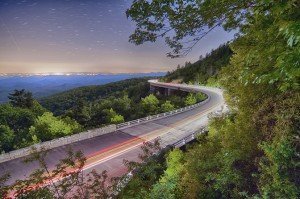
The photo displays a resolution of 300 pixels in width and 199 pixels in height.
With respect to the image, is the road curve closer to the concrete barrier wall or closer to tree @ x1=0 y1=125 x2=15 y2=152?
the concrete barrier wall

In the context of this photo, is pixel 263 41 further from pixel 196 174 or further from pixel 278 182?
pixel 196 174

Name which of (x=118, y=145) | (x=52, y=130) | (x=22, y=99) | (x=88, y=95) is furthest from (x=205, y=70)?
(x=118, y=145)

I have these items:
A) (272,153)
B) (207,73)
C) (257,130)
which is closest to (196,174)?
(257,130)

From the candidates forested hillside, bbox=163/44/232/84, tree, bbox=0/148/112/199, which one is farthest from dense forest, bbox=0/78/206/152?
forested hillside, bbox=163/44/232/84

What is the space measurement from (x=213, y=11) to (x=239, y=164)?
9.72 meters

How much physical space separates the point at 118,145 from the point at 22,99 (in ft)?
204

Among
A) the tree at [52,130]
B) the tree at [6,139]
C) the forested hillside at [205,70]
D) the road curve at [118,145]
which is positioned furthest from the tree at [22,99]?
the forested hillside at [205,70]

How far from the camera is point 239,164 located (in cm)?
1434

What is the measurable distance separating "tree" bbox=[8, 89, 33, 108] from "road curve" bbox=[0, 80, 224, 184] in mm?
53256

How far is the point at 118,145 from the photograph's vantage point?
27.5m

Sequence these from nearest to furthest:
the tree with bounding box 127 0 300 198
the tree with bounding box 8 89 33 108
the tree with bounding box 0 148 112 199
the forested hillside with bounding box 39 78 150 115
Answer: the tree with bounding box 127 0 300 198 → the tree with bounding box 0 148 112 199 → the tree with bounding box 8 89 33 108 → the forested hillside with bounding box 39 78 150 115

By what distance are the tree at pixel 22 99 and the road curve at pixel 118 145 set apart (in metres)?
53.3

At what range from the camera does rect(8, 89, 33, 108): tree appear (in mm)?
78188

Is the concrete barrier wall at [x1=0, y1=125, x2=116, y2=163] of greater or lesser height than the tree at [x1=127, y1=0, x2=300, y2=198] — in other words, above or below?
below
